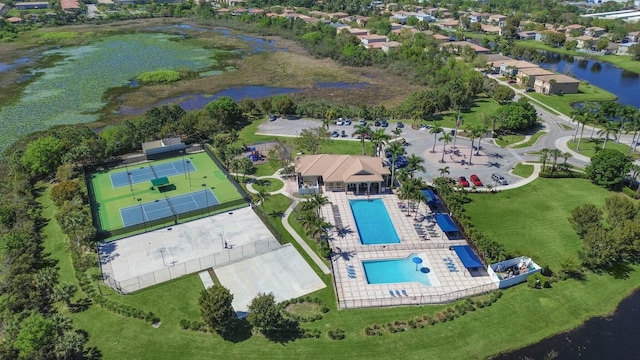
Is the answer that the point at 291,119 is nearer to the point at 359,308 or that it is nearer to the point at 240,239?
the point at 240,239

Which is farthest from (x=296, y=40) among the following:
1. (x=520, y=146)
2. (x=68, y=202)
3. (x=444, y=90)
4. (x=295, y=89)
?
(x=68, y=202)

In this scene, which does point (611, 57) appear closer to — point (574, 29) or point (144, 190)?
point (574, 29)

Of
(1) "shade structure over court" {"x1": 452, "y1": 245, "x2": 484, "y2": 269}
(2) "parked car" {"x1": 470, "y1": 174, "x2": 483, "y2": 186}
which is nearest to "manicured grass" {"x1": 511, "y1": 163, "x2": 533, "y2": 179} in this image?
(2) "parked car" {"x1": 470, "y1": 174, "x2": 483, "y2": 186}

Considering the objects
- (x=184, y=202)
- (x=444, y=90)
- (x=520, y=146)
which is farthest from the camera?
(x=444, y=90)

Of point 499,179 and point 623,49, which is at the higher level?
point 623,49

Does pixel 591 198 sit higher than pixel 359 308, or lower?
higher

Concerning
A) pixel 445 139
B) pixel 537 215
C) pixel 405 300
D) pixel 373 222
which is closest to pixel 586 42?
pixel 445 139

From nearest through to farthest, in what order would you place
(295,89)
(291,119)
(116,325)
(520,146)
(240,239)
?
(116,325)
(240,239)
(520,146)
(291,119)
(295,89)

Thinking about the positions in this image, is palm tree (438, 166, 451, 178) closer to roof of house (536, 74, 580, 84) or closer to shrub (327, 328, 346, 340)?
shrub (327, 328, 346, 340)
